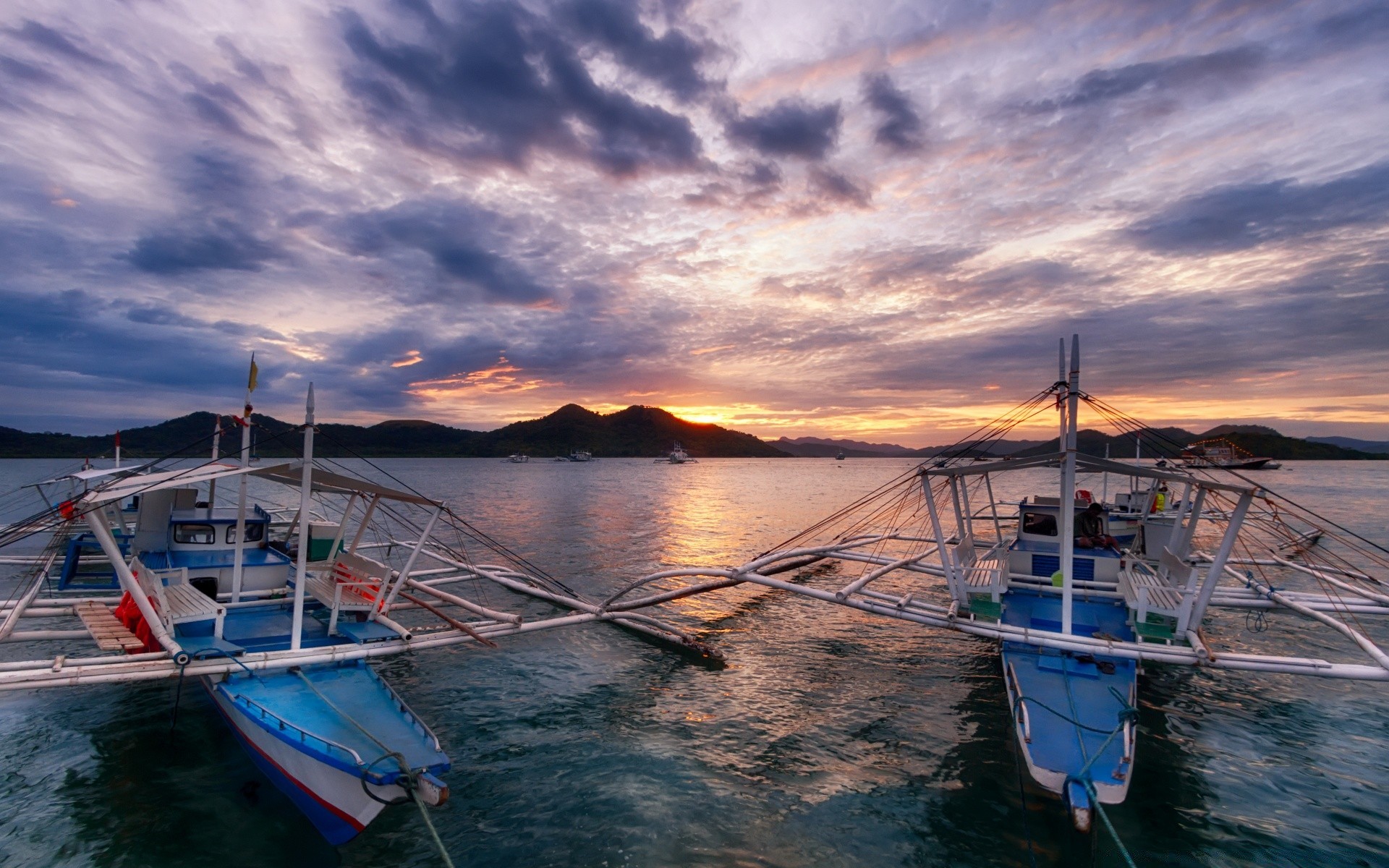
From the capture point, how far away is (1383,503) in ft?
235

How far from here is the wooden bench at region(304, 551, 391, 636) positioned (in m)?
13.7

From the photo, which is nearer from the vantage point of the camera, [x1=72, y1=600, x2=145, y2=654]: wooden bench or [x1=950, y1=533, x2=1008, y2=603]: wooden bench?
[x1=72, y1=600, x2=145, y2=654]: wooden bench

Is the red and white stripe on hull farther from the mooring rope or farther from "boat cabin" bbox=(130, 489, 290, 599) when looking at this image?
the mooring rope

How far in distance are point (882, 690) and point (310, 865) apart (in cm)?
1289

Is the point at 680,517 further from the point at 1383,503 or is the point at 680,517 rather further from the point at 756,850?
the point at 1383,503

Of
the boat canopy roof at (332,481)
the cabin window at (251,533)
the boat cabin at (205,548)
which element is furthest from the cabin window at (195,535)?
the boat canopy roof at (332,481)

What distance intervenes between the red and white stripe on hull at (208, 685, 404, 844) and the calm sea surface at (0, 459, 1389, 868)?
0.66 meters

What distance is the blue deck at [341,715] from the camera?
30.5ft

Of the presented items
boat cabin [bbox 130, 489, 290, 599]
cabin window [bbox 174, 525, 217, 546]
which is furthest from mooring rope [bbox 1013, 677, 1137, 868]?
cabin window [bbox 174, 525, 217, 546]

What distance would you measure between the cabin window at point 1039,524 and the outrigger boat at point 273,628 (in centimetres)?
1109

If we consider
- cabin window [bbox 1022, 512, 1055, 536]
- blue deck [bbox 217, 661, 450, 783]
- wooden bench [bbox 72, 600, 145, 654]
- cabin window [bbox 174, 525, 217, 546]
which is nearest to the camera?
blue deck [bbox 217, 661, 450, 783]

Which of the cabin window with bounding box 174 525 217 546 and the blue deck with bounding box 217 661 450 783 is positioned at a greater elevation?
the cabin window with bounding box 174 525 217 546

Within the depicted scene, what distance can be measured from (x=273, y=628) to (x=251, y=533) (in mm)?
6396

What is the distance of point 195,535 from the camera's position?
18109mm
